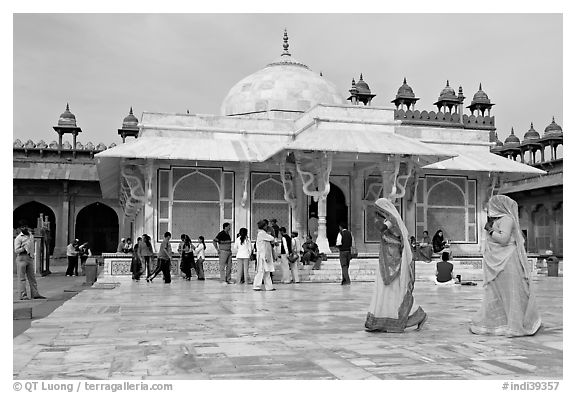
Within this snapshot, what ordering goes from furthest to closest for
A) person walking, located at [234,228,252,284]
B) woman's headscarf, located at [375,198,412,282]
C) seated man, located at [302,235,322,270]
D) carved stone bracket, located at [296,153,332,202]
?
carved stone bracket, located at [296,153,332,202] → seated man, located at [302,235,322,270] → person walking, located at [234,228,252,284] → woman's headscarf, located at [375,198,412,282]

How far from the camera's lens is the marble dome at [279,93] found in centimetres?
2317

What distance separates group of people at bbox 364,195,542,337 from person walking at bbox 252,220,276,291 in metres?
5.67

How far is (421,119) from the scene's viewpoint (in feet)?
131

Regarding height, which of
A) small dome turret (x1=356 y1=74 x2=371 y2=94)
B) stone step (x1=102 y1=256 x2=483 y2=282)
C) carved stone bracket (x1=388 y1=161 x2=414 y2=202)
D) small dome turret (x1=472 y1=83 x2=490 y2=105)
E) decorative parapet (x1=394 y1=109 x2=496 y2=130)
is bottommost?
stone step (x1=102 y1=256 x2=483 y2=282)

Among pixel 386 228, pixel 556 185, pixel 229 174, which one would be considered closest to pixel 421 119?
pixel 556 185

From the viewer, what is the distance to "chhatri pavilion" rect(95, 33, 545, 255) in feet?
60.8

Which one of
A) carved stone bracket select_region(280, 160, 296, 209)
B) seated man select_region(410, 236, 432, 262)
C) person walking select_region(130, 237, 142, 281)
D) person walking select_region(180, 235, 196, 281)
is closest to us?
person walking select_region(180, 235, 196, 281)

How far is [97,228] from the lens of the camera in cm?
3378

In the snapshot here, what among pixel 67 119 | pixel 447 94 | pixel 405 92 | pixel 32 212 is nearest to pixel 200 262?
pixel 32 212

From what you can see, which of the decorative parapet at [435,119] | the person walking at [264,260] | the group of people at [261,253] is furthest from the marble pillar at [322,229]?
the decorative parapet at [435,119]

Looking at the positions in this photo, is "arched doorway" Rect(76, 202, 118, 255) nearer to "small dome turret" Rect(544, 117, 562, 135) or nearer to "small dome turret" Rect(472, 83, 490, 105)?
"small dome turret" Rect(544, 117, 562, 135)

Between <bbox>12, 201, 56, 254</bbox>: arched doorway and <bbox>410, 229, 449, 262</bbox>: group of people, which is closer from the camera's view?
<bbox>410, 229, 449, 262</bbox>: group of people

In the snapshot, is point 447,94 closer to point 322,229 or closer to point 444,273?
point 322,229

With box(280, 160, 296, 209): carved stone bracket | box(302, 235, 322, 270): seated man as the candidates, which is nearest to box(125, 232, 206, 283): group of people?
box(302, 235, 322, 270): seated man
